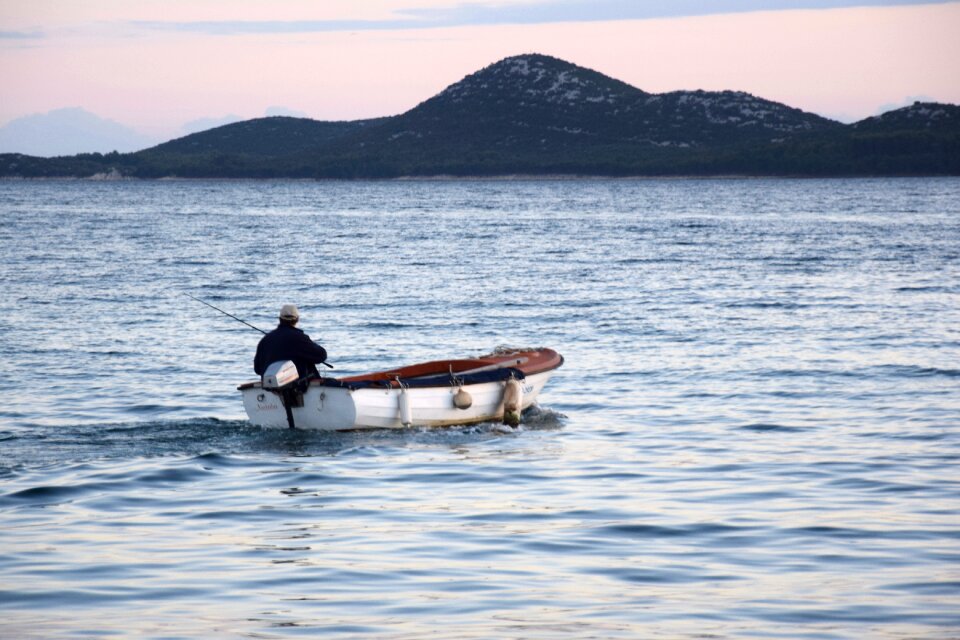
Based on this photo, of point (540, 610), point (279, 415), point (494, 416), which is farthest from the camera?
point (494, 416)

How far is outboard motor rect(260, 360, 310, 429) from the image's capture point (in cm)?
1670

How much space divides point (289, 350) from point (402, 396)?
169 cm

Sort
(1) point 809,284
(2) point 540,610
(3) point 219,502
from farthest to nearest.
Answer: (1) point 809,284 < (3) point 219,502 < (2) point 540,610

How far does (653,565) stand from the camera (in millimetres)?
10797

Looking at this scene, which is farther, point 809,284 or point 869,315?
point 809,284

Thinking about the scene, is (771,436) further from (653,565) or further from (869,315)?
(869,315)

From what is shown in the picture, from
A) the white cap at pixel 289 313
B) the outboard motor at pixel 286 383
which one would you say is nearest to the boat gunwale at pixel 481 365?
the outboard motor at pixel 286 383

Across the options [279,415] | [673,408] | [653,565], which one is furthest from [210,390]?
[653,565]

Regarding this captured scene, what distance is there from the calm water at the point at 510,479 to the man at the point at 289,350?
0.97 meters

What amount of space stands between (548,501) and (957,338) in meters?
17.8

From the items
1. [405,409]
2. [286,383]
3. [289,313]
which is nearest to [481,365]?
[405,409]

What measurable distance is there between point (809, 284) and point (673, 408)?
82.2 ft

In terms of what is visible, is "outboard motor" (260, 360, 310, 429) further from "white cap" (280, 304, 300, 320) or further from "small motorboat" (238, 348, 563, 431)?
"white cap" (280, 304, 300, 320)

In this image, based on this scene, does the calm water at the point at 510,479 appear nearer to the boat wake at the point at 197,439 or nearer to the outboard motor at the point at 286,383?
the boat wake at the point at 197,439
